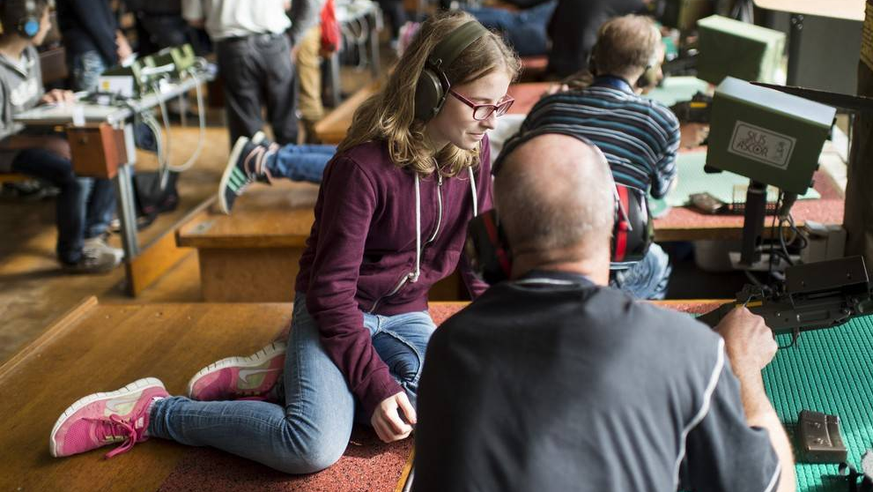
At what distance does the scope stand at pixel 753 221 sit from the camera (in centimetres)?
193

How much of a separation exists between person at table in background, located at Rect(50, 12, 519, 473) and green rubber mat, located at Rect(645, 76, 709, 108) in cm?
200

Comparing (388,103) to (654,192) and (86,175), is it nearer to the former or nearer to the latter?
(654,192)

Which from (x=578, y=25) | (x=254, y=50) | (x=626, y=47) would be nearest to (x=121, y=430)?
(x=626, y=47)

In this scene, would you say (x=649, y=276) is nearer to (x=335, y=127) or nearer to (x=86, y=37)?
(x=335, y=127)

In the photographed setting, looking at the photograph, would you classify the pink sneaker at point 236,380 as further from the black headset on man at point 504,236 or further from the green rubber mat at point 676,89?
the green rubber mat at point 676,89

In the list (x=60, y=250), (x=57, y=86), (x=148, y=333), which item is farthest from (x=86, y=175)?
(x=57, y=86)

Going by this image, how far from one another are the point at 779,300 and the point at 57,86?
378 centimetres

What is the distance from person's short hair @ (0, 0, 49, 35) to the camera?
10.7 feet

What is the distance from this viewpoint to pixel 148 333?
2193 mm

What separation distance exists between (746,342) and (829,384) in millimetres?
524

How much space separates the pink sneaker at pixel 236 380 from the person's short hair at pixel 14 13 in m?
2.11

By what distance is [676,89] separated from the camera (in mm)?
3773

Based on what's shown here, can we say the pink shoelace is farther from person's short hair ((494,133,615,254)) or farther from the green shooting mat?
the green shooting mat

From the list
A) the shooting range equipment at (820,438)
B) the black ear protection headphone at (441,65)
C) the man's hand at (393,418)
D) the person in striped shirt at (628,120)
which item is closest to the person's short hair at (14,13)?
the person in striped shirt at (628,120)
